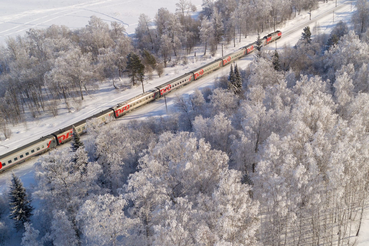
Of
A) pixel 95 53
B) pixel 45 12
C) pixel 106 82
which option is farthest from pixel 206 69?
pixel 45 12

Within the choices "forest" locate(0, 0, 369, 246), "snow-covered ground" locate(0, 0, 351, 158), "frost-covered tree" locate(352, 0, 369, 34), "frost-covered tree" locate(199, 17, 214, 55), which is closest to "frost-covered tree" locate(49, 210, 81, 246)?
"forest" locate(0, 0, 369, 246)

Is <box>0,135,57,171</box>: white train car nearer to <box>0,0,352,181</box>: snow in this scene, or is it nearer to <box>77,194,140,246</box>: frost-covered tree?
<box>0,0,352,181</box>: snow

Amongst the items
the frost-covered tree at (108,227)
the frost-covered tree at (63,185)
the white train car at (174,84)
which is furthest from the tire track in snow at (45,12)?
the frost-covered tree at (108,227)

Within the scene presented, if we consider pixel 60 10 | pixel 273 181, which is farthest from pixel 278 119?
pixel 60 10

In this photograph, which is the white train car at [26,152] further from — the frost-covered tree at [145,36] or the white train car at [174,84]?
the frost-covered tree at [145,36]

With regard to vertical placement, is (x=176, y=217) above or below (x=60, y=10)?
below

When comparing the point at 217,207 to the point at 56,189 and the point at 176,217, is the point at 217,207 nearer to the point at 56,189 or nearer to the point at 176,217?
the point at 176,217

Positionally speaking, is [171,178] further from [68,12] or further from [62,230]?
[68,12]
